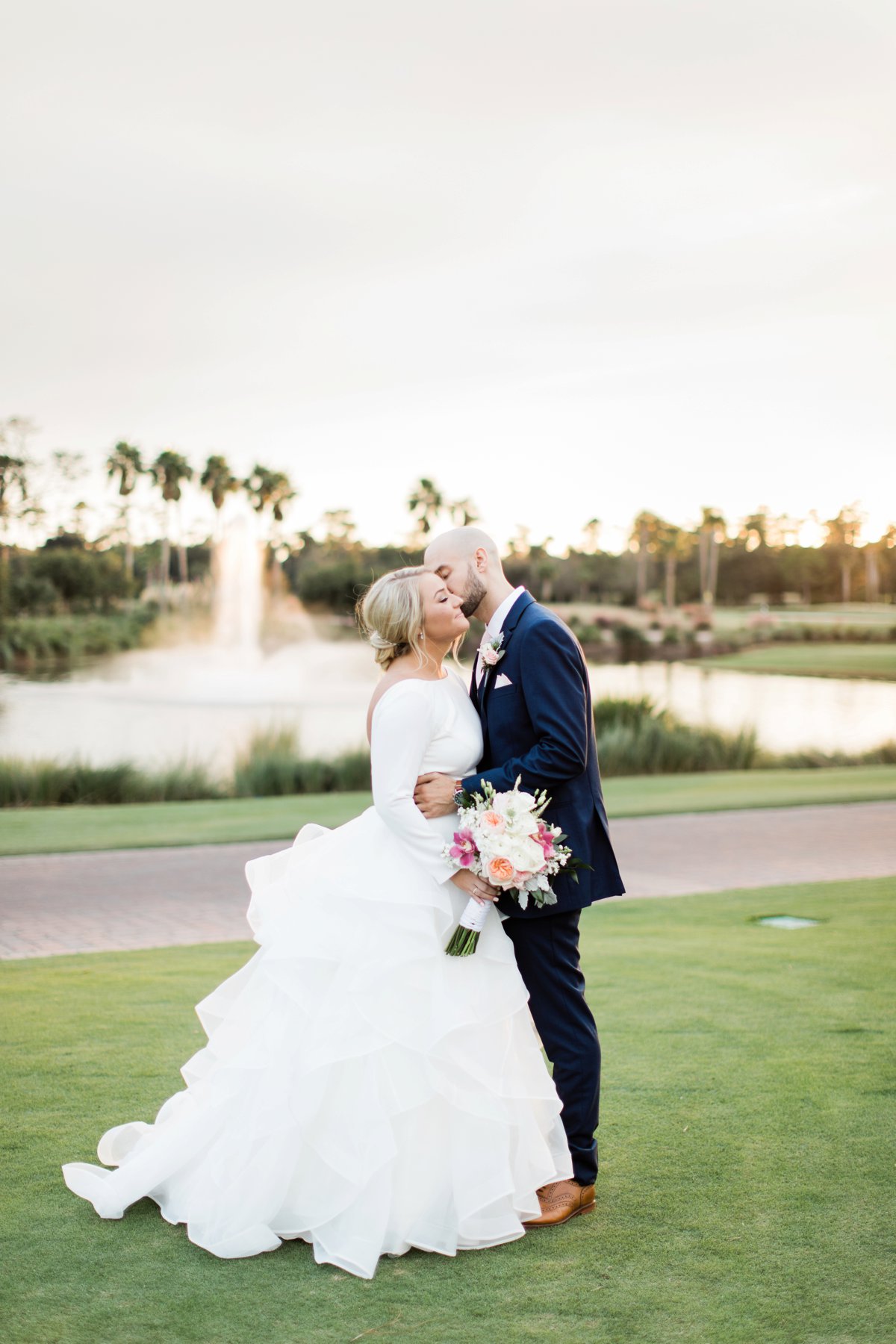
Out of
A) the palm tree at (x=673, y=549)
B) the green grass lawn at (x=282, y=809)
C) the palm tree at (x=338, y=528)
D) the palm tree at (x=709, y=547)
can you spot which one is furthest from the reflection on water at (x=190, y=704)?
the palm tree at (x=709, y=547)

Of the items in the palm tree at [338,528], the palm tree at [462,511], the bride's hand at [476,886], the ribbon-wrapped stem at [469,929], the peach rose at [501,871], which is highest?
the palm tree at [462,511]

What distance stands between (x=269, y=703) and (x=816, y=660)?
13.3m

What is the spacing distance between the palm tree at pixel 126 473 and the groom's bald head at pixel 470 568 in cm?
2252

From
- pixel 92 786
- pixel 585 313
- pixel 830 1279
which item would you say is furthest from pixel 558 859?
pixel 585 313

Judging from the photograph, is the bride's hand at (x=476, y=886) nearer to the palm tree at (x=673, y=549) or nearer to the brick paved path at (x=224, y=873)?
the brick paved path at (x=224, y=873)

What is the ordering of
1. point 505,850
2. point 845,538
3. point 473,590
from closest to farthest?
point 505,850 < point 473,590 < point 845,538

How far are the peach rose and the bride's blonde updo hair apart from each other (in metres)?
0.70

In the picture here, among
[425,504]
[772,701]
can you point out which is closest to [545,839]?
[772,701]

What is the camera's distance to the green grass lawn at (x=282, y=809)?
41.3 ft

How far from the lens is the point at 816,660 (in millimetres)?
28125

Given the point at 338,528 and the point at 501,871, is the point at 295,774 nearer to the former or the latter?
the point at 338,528

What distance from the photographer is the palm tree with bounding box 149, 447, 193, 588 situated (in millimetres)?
25953

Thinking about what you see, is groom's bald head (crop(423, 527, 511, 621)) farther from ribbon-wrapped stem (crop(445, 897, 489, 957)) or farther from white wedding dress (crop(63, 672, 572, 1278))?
ribbon-wrapped stem (crop(445, 897, 489, 957))

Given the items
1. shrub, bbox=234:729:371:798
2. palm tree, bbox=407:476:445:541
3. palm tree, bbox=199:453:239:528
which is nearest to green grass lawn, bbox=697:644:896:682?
palm tree, bbox=407:476:445:541
